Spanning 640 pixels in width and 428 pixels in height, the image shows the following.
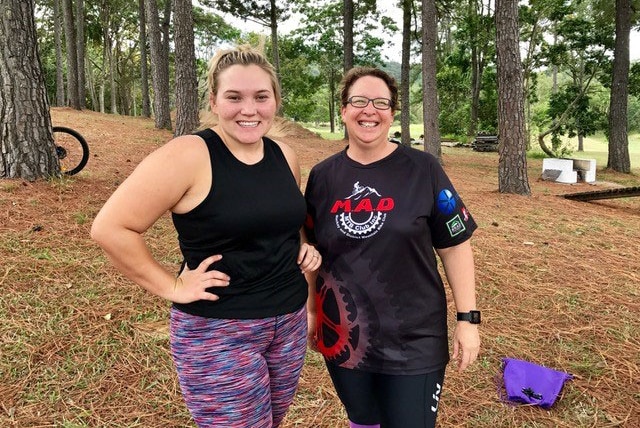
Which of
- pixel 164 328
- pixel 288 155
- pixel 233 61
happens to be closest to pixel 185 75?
pixel 164 328

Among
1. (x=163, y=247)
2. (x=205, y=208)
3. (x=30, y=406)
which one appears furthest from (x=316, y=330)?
(x=163, y=247)

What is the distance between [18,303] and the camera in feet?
12.0

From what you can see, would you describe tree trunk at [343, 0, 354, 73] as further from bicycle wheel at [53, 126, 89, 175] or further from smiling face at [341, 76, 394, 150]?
smiling face at [341, 76, 394, 150]

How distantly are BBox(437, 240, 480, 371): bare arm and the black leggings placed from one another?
0.18 metres

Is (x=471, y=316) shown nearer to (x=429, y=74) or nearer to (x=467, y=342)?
(x=467, y=342)

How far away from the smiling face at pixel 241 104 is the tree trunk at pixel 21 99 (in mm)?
5119

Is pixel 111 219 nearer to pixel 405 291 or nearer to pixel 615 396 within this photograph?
pixel 405 291

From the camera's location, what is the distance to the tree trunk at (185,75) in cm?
990

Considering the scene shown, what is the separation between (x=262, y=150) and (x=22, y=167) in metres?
5.31

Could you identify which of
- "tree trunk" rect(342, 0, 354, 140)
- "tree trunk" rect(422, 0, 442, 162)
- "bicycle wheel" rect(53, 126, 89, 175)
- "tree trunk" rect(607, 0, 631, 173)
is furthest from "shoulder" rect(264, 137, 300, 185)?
"tree trunk" rect(607, 0, 631, 173)

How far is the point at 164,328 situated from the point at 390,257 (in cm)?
249

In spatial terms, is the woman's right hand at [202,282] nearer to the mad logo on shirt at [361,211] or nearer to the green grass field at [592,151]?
the mad logo on shirt at [361,211]

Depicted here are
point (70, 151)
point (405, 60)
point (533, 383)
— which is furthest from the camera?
point (405, 60)

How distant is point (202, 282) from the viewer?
1.68 meters
